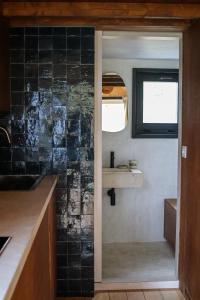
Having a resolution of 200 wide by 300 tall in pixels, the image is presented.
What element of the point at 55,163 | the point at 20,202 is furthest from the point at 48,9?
the point at 20,202

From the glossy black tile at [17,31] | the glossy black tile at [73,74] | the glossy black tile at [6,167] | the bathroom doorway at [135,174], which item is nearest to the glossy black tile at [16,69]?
the glossy black tile at [17,31]

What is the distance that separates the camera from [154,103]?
3982 millimetres

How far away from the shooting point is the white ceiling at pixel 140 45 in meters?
2.84

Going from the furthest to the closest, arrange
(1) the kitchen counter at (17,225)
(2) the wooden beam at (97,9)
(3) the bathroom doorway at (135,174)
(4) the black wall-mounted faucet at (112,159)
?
(4) the black wall-mounted faucet at (112,159), (3) the bathroom doorway at (135,174), (2) the wooden beam at (97,9), (1) the kitchen counter at (17,225)

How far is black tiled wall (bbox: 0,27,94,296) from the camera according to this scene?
271 centimetres

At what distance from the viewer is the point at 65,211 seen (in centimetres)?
278

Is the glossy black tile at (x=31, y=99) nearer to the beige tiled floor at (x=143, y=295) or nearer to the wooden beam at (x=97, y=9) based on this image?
the wooden beam at (x=97, y=9)

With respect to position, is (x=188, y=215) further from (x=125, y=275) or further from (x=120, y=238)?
(x=120, y=238)

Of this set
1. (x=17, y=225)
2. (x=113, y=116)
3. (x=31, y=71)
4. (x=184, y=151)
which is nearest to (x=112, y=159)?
(x=113, y=116)

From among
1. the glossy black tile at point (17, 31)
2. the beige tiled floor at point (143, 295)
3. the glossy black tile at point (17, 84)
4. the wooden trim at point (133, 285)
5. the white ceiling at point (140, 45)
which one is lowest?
the beige tiled floor at point (143, 295)

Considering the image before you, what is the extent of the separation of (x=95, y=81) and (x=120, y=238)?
2.04 meters

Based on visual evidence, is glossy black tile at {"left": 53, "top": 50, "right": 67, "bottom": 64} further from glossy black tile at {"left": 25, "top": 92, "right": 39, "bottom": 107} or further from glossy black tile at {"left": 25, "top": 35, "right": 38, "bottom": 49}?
glossy black tile at {"left": 25, "top": 92, "right": 39, "bottom": 107}

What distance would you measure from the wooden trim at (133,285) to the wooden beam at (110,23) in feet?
6.79

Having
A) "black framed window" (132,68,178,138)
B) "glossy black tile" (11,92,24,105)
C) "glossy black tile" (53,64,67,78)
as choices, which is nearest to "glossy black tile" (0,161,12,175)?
"glossy black tile" (11,92,24,105)
